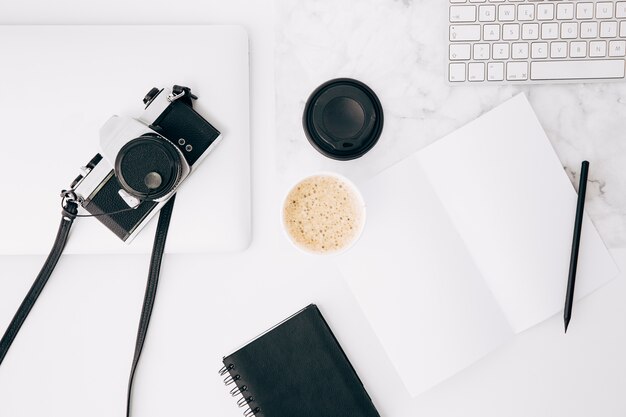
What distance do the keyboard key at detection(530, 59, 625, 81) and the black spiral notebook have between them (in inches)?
17.2

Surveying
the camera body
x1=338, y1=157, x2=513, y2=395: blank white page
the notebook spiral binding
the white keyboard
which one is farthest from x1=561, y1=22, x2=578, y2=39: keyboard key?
the notebook spiral binding

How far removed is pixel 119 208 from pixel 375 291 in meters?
0.35

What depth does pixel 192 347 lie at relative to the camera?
2.30ft

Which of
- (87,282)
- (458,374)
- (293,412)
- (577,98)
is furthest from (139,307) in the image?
(577,98)

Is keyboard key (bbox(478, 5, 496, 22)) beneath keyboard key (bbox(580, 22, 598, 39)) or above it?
above

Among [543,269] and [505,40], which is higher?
[505,40]

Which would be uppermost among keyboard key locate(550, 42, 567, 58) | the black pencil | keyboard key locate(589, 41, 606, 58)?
keyboard key locate(550, 42, 567, 58)

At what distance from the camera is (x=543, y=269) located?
0.69 meters

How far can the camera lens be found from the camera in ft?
1.94

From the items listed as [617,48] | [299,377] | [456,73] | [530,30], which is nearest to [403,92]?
[456,73]

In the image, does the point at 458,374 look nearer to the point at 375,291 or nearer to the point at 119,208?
the point at 375,291

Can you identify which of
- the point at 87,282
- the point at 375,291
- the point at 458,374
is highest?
the point at 87,282

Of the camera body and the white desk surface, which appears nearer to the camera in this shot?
the camera body

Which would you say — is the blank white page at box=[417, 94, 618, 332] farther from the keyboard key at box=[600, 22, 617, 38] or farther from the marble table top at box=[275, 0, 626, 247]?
the keyboard key at box=[600, 22, 617, 38]
